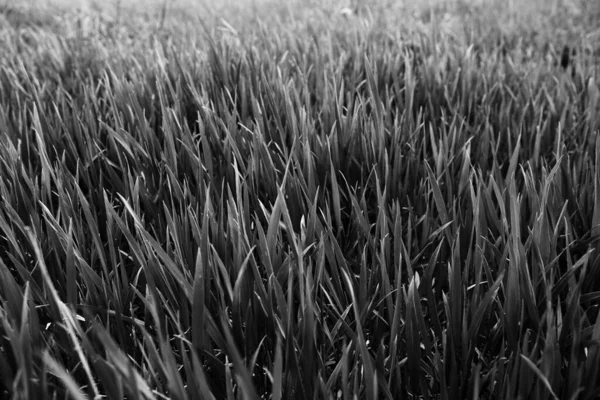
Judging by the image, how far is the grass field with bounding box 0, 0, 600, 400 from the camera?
593 millimetres

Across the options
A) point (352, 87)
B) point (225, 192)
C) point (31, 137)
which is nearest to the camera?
point (225, 192)

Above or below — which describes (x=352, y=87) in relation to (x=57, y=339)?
above

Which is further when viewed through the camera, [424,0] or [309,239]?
[424,0]

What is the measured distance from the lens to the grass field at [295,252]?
0.59 m

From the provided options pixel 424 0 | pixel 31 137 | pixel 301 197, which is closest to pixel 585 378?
pixel 301 197

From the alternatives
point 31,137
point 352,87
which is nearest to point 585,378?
point 352,87

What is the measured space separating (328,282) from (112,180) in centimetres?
51

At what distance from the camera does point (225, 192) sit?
99cm

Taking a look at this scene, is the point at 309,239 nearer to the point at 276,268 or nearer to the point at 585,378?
the point at 276,268

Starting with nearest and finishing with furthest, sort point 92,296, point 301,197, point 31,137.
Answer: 1. point 92,296
2. point 301,197
3. point 31,137

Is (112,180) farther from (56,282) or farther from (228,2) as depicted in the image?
(228,2)

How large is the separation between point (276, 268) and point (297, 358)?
0.15 m

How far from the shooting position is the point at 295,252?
750 millimetres

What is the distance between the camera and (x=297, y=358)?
0.63 m
